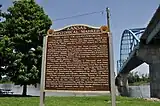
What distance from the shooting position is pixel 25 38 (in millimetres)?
30797

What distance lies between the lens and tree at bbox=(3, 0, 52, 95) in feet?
97.5

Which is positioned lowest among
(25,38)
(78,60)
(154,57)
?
(78,60)

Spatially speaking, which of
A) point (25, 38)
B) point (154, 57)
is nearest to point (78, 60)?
point (25, 38)

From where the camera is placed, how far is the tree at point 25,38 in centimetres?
2972

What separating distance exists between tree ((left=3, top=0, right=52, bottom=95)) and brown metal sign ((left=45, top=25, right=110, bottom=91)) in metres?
21.8

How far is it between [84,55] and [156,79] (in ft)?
93.4

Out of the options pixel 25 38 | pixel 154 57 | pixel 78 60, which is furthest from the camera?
pixel 154 57

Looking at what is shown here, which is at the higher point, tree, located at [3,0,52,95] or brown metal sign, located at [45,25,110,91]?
tree, located at [3,0,52,95]

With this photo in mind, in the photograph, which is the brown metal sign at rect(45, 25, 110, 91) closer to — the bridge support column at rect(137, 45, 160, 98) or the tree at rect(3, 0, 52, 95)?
the tree at rect(3, 0, 52, 95)

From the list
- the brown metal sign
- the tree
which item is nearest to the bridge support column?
the tree

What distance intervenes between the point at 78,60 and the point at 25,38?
78.6 feet

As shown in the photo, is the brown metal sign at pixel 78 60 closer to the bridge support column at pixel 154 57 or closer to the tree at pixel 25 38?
the tree at pixel 25 38

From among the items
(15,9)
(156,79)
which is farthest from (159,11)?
(15,9)

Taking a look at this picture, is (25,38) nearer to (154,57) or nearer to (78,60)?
(154,57)
